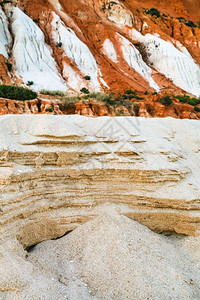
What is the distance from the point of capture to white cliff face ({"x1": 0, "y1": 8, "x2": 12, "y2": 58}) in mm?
17312

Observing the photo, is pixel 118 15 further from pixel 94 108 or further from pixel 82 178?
pixel 82 178

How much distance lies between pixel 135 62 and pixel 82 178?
2176 cm

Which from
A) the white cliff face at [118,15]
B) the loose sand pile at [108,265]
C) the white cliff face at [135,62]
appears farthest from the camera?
the white cliff face at [118,15]

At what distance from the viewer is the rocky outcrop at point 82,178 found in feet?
12.2

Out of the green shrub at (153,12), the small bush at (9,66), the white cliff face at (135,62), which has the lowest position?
the small bush at (9,66)

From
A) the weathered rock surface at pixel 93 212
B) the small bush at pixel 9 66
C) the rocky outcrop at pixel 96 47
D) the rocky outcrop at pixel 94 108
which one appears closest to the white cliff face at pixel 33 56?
the rocky outcrop at pixel 96 47

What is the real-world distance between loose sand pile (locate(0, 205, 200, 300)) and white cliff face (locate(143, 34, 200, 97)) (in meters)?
23.5

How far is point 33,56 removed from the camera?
59.9ft

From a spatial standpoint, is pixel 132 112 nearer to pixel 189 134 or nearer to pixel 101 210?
pixel 189 134

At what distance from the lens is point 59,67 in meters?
19.7

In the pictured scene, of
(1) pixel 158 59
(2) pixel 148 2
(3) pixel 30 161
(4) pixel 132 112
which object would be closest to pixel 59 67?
(4) pixel 132 112

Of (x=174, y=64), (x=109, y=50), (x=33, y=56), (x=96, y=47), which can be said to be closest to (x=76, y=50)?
(x=96, y=47)

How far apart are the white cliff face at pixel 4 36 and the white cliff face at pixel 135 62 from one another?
443 inches

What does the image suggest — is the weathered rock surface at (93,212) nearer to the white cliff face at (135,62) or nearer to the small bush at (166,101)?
the small bush at (166,101)
